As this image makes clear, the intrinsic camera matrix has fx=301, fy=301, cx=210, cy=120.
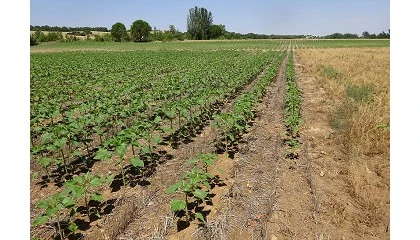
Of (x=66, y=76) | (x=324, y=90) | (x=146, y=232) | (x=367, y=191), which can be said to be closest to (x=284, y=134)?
(x=367, y=191)

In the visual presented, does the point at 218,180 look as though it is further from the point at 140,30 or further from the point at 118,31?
the point at 118,31

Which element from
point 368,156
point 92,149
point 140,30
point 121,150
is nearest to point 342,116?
point 368,156

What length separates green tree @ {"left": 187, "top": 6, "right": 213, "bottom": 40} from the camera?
11219cm

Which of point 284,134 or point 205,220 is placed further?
point 284,134

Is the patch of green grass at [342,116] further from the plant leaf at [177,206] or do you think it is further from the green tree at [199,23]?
the green tree at [199,23]

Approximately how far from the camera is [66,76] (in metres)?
18.2

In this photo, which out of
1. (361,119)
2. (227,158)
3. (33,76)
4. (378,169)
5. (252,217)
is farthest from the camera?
(33,76)

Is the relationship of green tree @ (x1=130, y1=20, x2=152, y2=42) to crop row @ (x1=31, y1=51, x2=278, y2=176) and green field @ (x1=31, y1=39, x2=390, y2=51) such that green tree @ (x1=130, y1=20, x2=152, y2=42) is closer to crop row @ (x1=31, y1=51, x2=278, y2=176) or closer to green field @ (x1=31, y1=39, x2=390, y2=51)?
green field @ (x1=31, y1=39, x2=390, y2=51)

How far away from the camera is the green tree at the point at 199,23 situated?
368 feet

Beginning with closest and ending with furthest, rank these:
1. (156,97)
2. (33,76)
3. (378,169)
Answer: (378,169) → (156,97) → (33,76)

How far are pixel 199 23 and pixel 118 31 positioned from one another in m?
29.7

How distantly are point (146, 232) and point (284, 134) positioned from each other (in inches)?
174

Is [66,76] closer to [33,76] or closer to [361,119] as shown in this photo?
[33,76]

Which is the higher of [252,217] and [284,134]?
[284,134]
